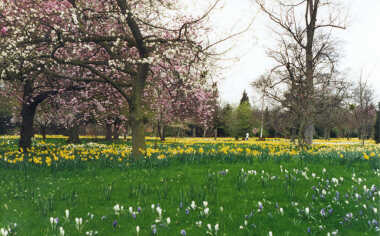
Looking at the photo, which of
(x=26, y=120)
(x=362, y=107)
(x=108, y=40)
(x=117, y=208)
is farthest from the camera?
(x=362, y=107)

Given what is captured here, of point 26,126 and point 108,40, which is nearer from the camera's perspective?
point 108,40

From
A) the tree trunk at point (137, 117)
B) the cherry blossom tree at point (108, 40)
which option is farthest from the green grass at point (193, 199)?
the cherry blossom tree at point (108, 40)

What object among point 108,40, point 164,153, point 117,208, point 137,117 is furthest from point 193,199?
point 108,40

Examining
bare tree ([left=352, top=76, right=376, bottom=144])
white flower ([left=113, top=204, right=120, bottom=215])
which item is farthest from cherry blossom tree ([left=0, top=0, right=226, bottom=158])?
bare tree ([left=352, top=76, right=376, bottom=144])

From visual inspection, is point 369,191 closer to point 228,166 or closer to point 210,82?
point 228,166

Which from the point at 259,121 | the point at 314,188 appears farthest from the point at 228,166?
the point at 259,121

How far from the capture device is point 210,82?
42.4 feet

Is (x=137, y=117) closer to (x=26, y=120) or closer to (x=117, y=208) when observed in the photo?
(x=117, y=208)

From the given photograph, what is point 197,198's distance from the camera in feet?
17.5

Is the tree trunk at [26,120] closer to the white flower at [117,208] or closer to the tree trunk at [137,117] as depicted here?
the tree trunk at [137,117]

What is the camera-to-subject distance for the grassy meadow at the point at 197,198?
4211 mm

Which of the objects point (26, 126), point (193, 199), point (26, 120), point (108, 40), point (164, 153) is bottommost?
point (193, 199)

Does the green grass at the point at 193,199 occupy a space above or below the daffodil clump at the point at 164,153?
below

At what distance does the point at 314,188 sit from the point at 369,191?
3.11 ft
